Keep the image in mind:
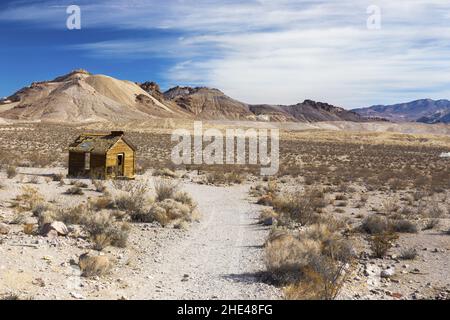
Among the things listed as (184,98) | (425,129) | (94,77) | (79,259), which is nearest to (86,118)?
(94,77)

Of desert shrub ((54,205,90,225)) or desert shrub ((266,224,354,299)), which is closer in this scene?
desert shrub ((266,224,354,299))

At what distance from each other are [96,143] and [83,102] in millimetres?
105164

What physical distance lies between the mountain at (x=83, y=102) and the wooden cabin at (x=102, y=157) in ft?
297

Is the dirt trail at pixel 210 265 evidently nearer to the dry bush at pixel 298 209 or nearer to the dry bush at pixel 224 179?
the dry bush at pixel 298 209

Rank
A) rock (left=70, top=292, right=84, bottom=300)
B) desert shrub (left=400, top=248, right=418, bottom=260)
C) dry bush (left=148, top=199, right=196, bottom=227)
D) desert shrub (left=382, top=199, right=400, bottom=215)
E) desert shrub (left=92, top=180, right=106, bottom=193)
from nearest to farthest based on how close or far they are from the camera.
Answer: rock (left=70, top=292, right=84, bottom=300) → desert shrub (left=400, top=248, right=418, bottom=260) → dry bush (left=148, top=199, right=196, bottom=227) → desert shrub (left=382, top=199, right=400, bottom=215) → desert shrub (left=92, top=180, right=106, bottom=193)

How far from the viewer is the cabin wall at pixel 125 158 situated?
2044 centimetres

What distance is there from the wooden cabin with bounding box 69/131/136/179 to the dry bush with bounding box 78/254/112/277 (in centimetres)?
1232

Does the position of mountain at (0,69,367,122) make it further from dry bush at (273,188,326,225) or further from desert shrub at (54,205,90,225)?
desert shrub at (54,205,90,225)

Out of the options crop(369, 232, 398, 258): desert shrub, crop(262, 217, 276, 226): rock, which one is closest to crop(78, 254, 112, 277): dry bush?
crop(369, 232, 398, 258): desert shrub

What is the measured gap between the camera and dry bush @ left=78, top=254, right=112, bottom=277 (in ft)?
25.6

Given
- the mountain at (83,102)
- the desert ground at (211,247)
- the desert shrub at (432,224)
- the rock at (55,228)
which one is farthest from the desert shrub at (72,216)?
the mountain at (83,102)

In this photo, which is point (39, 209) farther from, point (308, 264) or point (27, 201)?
point (308, 264)

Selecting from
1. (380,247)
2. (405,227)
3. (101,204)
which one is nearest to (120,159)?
(101,204)

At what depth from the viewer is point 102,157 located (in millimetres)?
20234
